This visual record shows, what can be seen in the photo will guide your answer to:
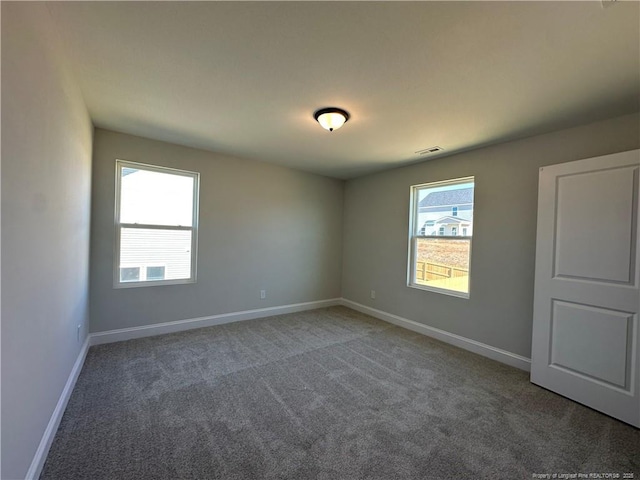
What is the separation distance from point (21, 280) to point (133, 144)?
2532mm

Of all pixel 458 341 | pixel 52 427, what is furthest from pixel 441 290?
pixel 52 427

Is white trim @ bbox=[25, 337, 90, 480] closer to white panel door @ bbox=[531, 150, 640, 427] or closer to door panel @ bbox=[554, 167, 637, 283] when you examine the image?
white panel door @ bbox=[531, 150, 640, 427]

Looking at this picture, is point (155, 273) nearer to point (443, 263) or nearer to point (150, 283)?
point (150, 283)

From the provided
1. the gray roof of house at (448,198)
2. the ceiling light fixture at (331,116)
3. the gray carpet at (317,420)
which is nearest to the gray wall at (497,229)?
the gray roof of house at (448,198)

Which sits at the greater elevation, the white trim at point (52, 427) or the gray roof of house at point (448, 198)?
the gray roof of house at point (448, 198)

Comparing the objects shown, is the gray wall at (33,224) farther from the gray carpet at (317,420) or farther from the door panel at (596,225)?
the door panel at (596,225)

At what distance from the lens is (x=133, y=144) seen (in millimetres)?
3279

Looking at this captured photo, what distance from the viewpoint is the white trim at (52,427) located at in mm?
1425

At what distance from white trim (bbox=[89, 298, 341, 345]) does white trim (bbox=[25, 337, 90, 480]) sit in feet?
2.08

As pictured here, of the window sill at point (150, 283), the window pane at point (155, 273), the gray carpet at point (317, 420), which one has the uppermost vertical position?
the window pane at point (155, 273)

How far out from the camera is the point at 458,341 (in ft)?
11.2

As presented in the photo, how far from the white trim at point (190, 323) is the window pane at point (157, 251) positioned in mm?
618

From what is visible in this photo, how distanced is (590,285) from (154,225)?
4.57m

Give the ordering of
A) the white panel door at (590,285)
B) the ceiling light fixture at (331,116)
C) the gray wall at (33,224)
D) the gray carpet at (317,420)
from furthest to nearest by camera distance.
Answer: the ceiling light fixture at (331,116)
the white panel door at (590,285)
the gray carpet at (317,420)
the gray wall at (33,224)
